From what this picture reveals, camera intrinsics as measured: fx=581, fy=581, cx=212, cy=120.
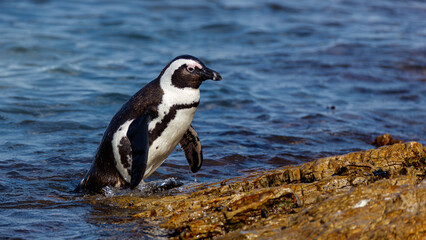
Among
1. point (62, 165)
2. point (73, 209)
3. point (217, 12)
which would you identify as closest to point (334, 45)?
point (217, 12)

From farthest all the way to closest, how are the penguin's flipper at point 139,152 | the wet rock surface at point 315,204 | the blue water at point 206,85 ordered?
the blue water at point 206,85 → the penguin's flipper at point 139,152 → the wet rock surface at point 315,204

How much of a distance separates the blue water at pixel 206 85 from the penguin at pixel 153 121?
0.46m

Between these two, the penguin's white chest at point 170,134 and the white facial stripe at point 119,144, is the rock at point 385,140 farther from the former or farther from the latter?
the white facial stripe at point 119,144

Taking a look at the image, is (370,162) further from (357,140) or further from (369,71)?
(369,71)

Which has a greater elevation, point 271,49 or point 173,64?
point 173,64

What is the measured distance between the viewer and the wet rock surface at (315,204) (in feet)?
11.5

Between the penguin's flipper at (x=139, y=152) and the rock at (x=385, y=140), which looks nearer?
the penguin's flipper at (x=139, y=152)

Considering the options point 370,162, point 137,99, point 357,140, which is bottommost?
point 357,140

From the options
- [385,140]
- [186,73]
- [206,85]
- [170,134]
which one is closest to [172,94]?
[186,73]

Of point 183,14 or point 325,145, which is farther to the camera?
point 183,14

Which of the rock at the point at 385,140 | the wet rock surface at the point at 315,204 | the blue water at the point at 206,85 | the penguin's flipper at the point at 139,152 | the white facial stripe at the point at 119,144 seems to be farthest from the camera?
the rock at the point at 385,140

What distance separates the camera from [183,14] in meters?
17.7

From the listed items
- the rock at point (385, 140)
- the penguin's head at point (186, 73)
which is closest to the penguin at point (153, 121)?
the penguin's head at point (186, 73)

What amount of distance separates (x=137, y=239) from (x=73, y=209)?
1.10 metres
